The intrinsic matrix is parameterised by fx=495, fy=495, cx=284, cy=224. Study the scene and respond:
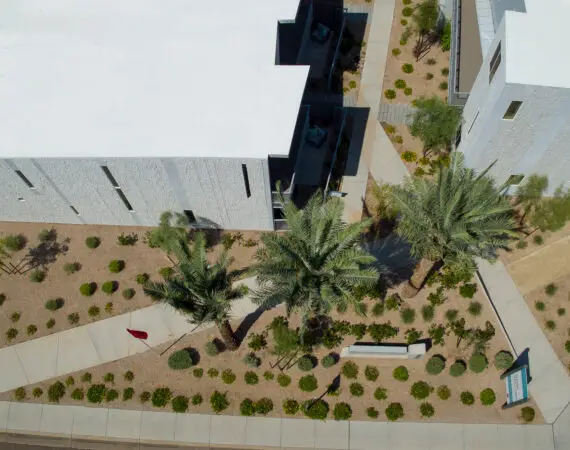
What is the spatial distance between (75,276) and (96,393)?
834cm

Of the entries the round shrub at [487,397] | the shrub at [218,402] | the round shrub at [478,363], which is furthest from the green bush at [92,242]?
the round shrub at [487,397]

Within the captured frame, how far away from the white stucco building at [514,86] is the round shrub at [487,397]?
544 inches

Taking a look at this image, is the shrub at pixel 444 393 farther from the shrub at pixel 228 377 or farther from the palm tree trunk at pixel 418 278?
the shrub at pixel 228 377

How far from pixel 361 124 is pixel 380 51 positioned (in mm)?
8148

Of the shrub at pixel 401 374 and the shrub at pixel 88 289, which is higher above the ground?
the shrub at pixel 88 289

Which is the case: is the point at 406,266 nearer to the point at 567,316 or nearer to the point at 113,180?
the point at 567,316

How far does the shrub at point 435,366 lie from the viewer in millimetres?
29828

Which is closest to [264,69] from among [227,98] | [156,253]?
[227,98]

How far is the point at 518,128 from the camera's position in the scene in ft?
96.9

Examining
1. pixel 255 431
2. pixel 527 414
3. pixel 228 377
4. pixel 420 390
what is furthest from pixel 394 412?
pixel 228 377

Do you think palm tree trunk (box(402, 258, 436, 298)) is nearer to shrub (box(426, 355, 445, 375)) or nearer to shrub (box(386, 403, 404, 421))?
shrub (box(426, 355, 445, 375))

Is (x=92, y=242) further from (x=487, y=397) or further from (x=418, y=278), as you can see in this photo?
(x=487, y=397)

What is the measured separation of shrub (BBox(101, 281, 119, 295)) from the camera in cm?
3344

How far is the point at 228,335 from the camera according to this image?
2997 cm
